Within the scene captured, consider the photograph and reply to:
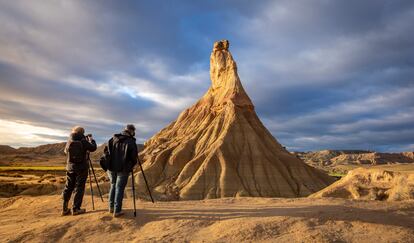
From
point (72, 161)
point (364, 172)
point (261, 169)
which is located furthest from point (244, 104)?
point (72, 161)

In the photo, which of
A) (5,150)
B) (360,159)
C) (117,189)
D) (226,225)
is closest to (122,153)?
(117,189)

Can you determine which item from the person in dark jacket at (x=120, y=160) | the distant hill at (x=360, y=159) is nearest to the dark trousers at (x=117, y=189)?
the person in dark jacket at (x=120, y=160)

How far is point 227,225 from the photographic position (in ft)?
25.8

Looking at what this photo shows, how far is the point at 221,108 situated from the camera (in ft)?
180

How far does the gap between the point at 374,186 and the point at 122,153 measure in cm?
1010

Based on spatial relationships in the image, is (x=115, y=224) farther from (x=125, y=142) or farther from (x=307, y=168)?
(x=307, y=168)

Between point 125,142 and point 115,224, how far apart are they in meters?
2.00

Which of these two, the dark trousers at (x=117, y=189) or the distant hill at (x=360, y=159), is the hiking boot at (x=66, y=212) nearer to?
the dark trousers at (x=117, y=189)

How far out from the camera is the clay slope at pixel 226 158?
4347 cm

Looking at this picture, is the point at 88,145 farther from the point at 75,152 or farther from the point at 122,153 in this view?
the point at 122,153

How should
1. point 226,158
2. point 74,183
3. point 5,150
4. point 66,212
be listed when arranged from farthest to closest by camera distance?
1. point 5,150
2. point 226,158
3. point 74,183
4. point 66,212

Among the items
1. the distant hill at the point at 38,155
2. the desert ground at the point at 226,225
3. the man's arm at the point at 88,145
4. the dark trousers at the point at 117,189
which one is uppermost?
the distant hill at the point at 38,155

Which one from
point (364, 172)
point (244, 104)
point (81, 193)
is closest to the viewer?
point (81, 193)

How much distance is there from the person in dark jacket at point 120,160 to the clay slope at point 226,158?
29454mm
